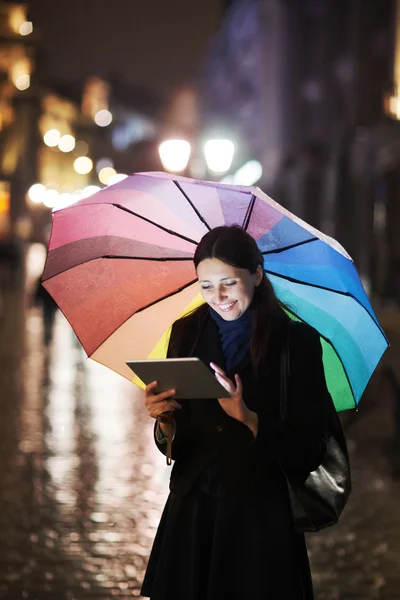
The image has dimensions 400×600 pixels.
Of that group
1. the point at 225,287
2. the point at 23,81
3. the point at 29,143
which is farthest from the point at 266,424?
the point at 23,81

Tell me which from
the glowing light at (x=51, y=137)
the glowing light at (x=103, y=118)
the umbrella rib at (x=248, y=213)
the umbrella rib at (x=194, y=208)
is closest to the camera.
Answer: the umbrella rib at (x=248, y=213)

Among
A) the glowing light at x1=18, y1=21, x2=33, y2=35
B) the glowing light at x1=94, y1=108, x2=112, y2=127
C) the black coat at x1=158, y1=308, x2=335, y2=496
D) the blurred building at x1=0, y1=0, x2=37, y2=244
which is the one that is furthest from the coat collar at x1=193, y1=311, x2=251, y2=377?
the glowing light at x1=94, y1=108, x2=112, y2=127

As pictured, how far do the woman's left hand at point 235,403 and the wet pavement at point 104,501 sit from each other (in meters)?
2.99

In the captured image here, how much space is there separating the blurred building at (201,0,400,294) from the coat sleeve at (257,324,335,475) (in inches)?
748

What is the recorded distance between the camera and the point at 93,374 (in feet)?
54.0

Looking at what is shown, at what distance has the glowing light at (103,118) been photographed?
141 m

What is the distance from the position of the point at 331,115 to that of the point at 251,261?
137ft

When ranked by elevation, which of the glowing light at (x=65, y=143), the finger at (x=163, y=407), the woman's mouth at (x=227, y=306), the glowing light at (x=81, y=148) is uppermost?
the glowing light at (x=81, y=148)

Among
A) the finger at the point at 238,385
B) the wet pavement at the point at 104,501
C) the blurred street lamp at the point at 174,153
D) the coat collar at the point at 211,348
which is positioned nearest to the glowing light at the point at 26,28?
the blurred street lamp at the point at 174,153

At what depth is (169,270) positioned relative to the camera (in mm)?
4133

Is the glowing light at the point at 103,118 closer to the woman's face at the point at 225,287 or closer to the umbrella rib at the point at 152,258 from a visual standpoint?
the umbrella rib at the point at 152,258

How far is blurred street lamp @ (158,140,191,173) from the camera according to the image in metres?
16.2

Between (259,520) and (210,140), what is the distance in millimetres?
13395

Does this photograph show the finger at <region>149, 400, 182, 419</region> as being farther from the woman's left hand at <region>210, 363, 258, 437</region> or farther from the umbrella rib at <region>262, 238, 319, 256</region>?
the umbrella rib at <region>262, 238, 319, 256</region>
